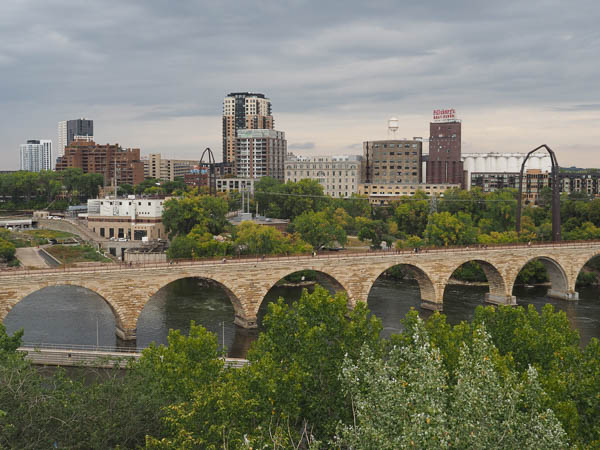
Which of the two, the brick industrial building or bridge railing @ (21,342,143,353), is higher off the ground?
the brick industrial building

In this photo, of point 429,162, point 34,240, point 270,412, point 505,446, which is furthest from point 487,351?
point 429,162

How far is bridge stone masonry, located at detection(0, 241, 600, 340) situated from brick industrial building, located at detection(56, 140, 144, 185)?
401 ft

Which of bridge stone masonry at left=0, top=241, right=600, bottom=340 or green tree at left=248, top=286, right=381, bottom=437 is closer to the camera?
green tree at left=248, top=286, right=381, bottom=437

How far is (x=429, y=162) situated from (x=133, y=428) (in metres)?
133

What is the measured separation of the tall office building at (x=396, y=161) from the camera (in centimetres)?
14412

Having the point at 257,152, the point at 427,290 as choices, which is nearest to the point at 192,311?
the point at 427,290

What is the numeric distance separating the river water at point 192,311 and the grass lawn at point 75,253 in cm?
1492

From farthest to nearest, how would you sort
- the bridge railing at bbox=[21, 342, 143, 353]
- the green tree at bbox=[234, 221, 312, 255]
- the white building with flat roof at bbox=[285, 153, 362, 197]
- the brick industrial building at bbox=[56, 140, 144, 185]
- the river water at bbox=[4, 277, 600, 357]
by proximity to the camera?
the brick industrial building at bbox=[56, 140, 144, 185]
the white building with flat roof at bbox=[285, 153, 362, 197]
the green tree at bbox=[234, 221, 312, 255]
the river water at bbox=[4, 277, 600, 357]
the bridge railing at bbox=[21, 342, 143, 353]

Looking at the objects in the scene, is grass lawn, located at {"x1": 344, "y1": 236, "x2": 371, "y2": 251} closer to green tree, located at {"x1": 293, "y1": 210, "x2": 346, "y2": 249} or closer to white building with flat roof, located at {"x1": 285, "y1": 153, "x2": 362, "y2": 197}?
green tree, located at {"x1": 293, "y1": 210, "x2": 346, "y2": 249}

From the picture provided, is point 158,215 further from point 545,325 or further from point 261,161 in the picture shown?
point 261,161

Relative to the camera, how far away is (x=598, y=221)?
82.6 metres

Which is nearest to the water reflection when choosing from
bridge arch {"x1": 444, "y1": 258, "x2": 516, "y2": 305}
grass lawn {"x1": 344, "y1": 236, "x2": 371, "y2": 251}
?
bridge arch {"x1": 444, "y1": 258, "x2": 516, "y2": 305}

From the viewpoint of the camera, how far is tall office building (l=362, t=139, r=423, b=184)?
5674 inches

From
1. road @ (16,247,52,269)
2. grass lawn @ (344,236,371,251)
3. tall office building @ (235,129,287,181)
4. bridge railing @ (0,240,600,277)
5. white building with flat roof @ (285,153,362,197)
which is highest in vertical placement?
tall office building @ (235,129,287,181)
